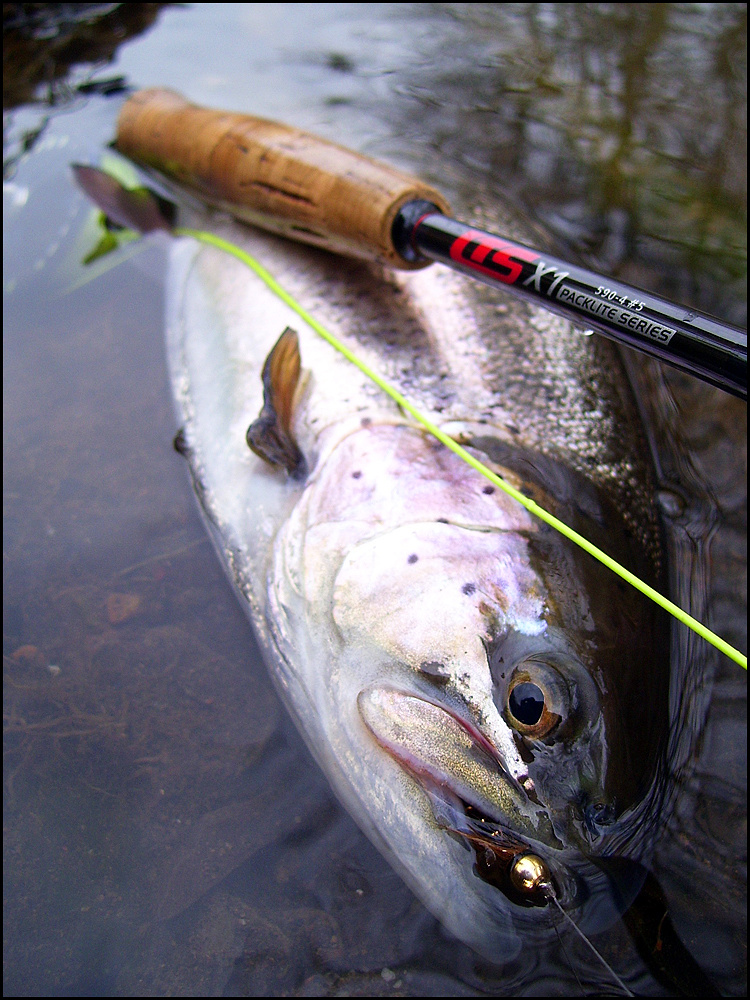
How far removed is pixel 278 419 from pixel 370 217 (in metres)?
0.69

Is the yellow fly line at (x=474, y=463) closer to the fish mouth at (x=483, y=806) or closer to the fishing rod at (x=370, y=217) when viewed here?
the fishing rod at (x=370, y=217)

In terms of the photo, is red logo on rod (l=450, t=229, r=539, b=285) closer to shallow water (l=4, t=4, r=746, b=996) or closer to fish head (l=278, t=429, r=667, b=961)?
fish head (l=278, t=429, r=667, b=961)

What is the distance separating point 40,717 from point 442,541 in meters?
1.31

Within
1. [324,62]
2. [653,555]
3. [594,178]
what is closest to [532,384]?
[653,555]

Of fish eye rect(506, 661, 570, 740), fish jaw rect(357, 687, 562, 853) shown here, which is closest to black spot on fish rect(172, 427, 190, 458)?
fish jaw rect(357, 687, 562, 853)

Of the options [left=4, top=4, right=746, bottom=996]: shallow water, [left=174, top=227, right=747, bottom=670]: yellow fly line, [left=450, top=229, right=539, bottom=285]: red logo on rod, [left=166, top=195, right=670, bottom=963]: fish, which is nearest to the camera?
[left=174, top=227, right=747, bottom=670]: yellow fly line

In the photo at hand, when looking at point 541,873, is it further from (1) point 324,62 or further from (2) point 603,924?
(1) point 324,62

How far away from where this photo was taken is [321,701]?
1809 millimetres

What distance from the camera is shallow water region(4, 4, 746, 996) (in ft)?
5.57

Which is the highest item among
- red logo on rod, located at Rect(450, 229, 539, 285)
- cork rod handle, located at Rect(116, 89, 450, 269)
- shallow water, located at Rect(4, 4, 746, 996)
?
cork rod handle, located at Rect(116, 89, 450, 269)

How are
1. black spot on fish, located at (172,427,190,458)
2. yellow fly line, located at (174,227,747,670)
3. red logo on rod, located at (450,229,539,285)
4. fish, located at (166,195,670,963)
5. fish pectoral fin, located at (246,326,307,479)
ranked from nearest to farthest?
yellow fly line, located at (174,227,747,670) < fish, located at (166,195,670,963) < red logo on rod, located at (450,229,539,285) < fish pectoral fin, located at (246,326,307,479) < black spot on fish, located at (172,427,190,458)

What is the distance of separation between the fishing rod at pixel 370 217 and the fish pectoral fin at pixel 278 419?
0.47 meters

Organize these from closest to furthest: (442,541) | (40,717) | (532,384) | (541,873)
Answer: (541,873) < (442,541) < (40,717) < (532,384)

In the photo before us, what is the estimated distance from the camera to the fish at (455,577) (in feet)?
4.99
